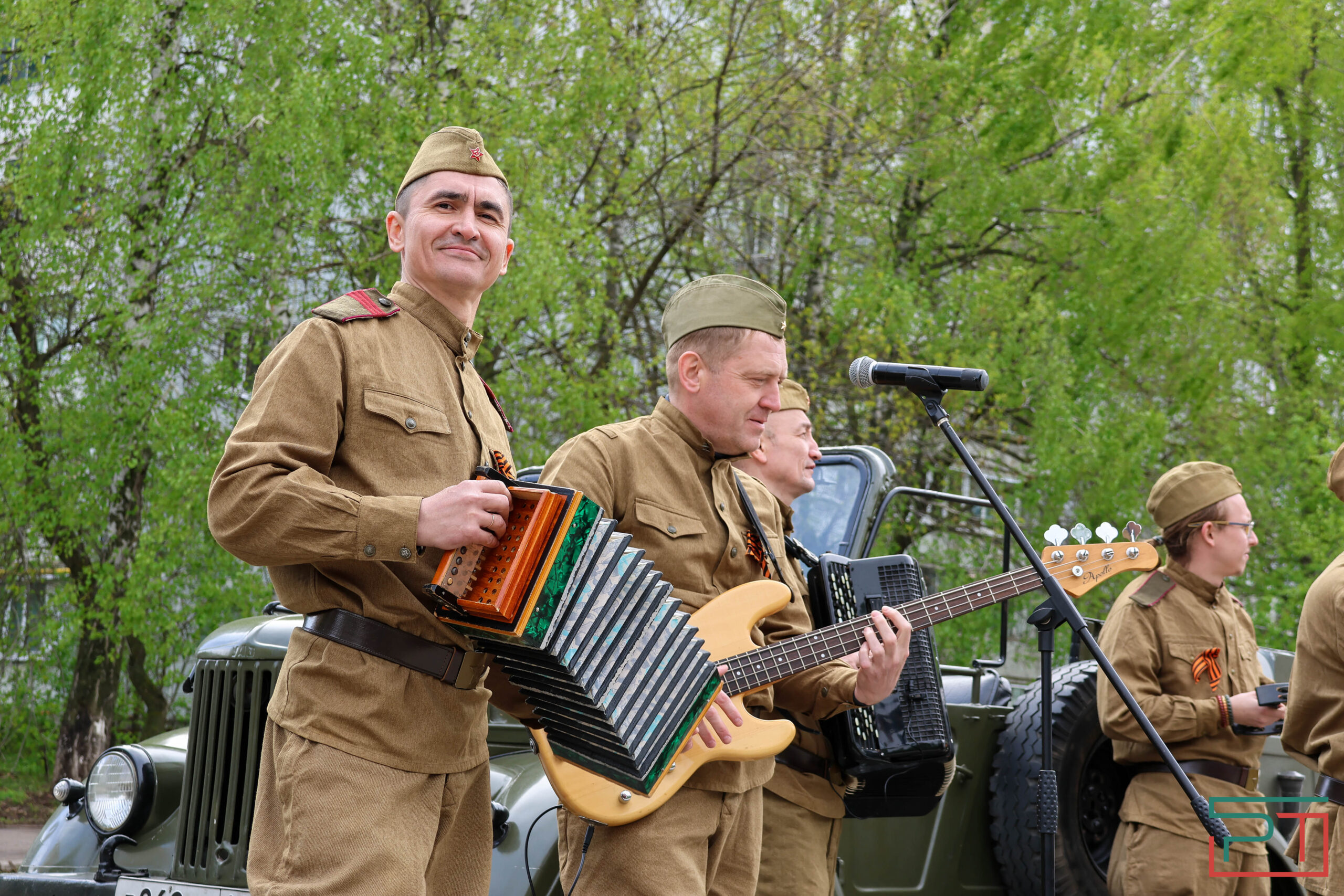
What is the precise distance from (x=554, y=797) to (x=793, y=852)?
773mm

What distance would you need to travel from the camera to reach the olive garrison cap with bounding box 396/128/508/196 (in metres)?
3.09

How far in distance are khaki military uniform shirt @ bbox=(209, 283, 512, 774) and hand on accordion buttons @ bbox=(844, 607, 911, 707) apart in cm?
117

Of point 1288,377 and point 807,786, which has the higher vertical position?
point 1288,377

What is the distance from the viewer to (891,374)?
12.7 ft

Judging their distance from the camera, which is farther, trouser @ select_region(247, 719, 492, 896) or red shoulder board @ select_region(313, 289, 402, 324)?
red shoulder board @ select_region(313, 289, 402, 324)

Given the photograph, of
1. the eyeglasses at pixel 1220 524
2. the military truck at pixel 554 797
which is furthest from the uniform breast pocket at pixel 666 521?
the eyeglasses at pixel 1220 524

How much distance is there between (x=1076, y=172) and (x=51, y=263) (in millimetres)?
10191

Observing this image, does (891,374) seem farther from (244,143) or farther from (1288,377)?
(1288,377)

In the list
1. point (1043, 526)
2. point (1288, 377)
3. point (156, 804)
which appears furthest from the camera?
point (1288, 377)

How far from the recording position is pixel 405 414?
9.17ft

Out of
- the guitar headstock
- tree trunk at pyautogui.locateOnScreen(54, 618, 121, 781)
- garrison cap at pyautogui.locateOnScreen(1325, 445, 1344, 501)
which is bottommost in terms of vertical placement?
tree trunk at pyautogui.locateOnScreen(54, 618, 121, 781)

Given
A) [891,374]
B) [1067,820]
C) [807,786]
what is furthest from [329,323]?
[1067,820]

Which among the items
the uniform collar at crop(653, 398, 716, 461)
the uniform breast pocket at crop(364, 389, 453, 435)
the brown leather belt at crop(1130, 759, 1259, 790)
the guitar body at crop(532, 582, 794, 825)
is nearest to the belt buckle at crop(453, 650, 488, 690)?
the guitar body at crop(532, 582, 794, 825)

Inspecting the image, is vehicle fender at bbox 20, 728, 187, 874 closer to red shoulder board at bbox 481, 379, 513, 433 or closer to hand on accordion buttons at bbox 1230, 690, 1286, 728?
red shoulder board at bbox 481, 379, 513, 433
